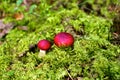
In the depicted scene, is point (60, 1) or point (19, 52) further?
point (60, 1)

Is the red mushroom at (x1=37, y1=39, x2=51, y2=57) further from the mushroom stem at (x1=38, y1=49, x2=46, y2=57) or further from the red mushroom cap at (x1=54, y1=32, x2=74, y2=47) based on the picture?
the red mushroom cap at (x1=54, y1=32, x2=74, y2=47)

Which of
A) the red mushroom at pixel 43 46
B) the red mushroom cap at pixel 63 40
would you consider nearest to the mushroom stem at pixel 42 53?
the red mushroom at pixel 43 46

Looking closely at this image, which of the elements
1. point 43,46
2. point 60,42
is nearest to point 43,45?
point 43,46

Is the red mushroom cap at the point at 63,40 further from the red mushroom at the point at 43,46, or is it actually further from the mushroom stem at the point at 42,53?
the mushroom stem at the point at 42,53

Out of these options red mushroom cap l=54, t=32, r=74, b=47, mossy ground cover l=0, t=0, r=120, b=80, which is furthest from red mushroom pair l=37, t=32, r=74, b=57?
mossy ground cover l=0, t=0, r=120, b=80

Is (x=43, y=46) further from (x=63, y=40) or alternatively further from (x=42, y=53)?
(x=63, y=40)

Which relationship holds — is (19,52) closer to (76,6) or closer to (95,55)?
(95,55)

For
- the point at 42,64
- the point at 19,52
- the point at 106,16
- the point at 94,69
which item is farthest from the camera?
the point at 106,16

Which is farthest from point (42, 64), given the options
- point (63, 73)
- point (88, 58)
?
point (88, 58)
